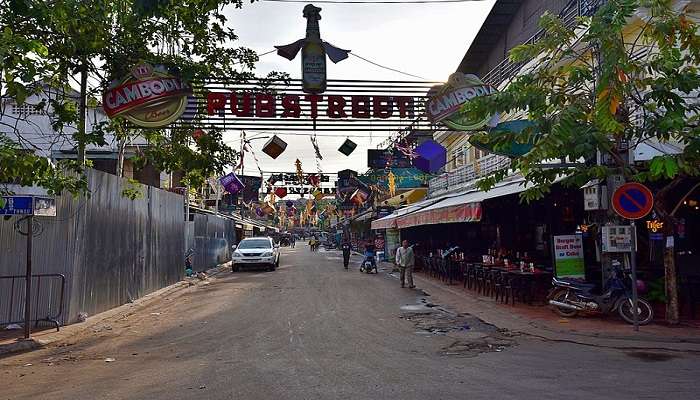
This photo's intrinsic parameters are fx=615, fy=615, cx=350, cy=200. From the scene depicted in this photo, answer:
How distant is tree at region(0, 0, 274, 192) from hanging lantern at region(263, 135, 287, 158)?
5.40 m

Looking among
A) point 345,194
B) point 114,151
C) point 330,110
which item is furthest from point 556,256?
point 345,194

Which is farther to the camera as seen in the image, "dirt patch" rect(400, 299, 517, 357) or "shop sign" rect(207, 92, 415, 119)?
"shop sign" rect(207, 92, 415, 119)

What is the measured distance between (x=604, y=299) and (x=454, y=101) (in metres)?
6.28

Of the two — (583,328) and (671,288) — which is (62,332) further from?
(671,288)

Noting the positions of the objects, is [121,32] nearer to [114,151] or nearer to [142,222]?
[142,222]

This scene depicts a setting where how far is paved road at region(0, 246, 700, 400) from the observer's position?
731 cm

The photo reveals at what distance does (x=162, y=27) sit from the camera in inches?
472

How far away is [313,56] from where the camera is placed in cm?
1573

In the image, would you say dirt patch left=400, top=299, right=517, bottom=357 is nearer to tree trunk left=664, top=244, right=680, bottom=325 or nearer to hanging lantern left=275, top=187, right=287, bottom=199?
tree trunk left=664, top=244, right=680, bottom=325

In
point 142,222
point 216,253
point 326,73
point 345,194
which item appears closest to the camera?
point 326,73

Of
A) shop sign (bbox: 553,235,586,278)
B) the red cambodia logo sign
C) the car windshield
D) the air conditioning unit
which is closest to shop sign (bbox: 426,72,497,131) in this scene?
the air conditioning unit

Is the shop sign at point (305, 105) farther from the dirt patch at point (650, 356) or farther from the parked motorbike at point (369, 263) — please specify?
the parked motorbike at point (369, 263)

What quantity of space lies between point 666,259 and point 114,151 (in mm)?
24469

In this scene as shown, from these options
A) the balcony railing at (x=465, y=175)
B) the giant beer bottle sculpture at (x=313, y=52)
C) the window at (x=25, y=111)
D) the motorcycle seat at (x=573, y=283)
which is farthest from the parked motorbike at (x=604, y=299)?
the window at (x=25, y=111)
